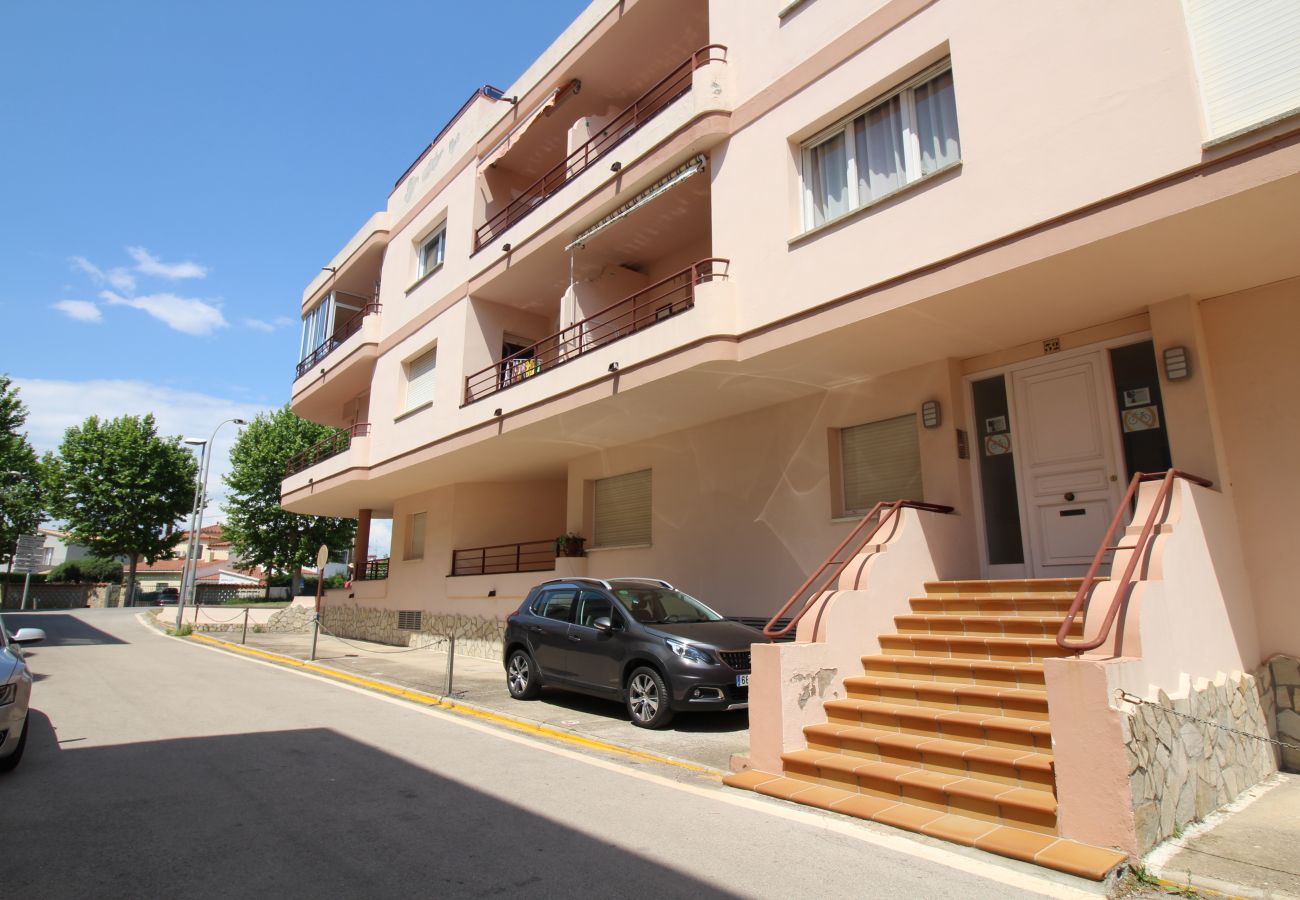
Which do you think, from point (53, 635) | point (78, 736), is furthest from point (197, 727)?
point (53, 635)

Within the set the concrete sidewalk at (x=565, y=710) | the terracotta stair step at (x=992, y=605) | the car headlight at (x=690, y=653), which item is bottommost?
the concrete sidewalk at (x=565, y=710)

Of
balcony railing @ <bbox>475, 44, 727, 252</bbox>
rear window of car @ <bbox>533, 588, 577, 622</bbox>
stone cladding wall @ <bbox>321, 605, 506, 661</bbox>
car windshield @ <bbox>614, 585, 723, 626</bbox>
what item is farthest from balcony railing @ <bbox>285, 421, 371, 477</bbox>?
car windshield @ <bbox>614, 585, 723, 626</bbox>

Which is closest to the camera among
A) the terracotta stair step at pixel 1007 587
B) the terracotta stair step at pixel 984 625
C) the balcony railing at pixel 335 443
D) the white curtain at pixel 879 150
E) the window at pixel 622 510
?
the terracotta stair step at pixel 984 625

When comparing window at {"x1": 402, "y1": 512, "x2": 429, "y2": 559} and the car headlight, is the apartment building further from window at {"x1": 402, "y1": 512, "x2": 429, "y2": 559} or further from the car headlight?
window at {"x1": 402, "y1": 512, "x2": 429, "y2": 559}

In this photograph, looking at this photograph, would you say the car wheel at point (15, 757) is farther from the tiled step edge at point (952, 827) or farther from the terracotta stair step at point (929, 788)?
the terracotta stair step at point (929, 788)

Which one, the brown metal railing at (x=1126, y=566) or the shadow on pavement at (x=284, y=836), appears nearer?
the shadow on pavement at (x=284, y=836)

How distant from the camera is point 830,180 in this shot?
9.70m

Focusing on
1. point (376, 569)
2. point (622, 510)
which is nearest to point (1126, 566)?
point (622, 510)

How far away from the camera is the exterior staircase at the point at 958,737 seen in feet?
16.4

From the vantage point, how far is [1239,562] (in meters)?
7.32

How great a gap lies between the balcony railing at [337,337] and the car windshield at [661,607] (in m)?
14.2

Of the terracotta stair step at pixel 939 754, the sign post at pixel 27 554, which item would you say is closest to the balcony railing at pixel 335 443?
the terracotta stair step at pixel 939 754

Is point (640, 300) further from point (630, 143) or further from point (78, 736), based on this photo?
point (78, 736)

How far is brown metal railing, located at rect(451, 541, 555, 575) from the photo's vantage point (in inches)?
741
